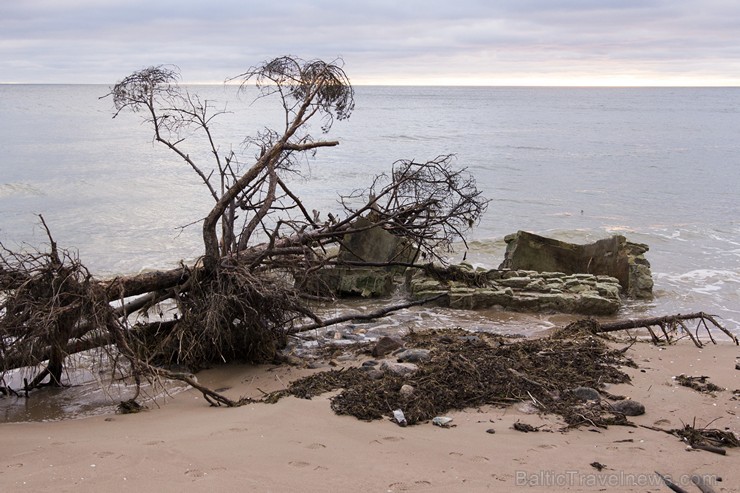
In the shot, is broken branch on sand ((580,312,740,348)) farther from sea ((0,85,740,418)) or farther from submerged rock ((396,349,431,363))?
submerged rock ((396,349,431,363))

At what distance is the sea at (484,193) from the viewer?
47.3 ft

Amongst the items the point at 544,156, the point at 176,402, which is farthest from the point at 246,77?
the point at 544,156

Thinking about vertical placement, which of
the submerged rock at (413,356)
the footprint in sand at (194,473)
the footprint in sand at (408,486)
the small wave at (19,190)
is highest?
the footprint in sand at (408,486)

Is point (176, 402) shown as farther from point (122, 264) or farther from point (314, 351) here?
point (122, 264)

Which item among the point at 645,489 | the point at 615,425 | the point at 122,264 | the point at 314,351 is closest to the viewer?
the point at 645,489

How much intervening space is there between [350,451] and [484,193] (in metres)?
21.5

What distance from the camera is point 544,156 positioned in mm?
39281

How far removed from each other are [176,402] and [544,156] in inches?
1379

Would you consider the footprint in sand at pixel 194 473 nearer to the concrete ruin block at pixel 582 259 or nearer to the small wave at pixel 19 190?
the concrete ruin block at pixel 582 259

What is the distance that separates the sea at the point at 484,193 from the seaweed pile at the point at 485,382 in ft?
8.05

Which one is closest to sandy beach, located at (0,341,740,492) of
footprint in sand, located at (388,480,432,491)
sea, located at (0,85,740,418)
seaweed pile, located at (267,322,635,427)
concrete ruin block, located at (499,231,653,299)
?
footprint in sand, located at (388,480,432,491)

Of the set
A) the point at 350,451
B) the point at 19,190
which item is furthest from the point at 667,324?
the point at 19,190

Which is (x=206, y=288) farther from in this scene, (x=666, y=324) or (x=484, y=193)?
(x=484, y=193)

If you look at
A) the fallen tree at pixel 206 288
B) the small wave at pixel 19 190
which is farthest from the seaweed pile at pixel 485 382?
the small wave at pixel 19 190
